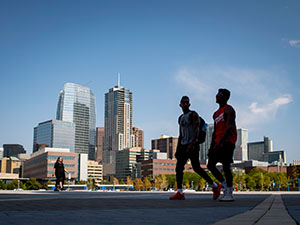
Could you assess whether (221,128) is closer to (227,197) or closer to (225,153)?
(225,153)

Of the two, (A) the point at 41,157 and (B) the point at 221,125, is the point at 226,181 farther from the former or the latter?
(A) the point at 41,157

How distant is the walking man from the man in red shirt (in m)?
0.57

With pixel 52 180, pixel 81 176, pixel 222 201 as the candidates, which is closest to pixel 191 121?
pixel 222 201

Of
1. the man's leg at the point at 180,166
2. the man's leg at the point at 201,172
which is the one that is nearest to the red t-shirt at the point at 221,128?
the man's leg at the point at 201,172

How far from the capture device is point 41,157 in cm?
16050

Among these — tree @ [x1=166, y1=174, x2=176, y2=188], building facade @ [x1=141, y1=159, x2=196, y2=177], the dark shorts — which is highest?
the dark shorts

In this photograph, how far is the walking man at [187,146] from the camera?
9814mm

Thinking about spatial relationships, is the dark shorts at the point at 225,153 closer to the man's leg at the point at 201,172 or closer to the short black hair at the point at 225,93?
the man's leg at the point at 201,172

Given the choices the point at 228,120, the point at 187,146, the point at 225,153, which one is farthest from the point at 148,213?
the point at 187,146

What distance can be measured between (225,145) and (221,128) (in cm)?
53

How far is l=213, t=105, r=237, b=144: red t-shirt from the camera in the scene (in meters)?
9.19

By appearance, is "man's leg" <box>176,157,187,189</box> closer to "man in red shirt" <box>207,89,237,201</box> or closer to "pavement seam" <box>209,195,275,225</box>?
"man in red shirt" <box>207,89,237,201</box>

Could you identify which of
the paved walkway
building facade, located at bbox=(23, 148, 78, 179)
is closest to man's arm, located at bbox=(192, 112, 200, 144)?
the paved walkway

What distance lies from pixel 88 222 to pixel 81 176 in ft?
615
